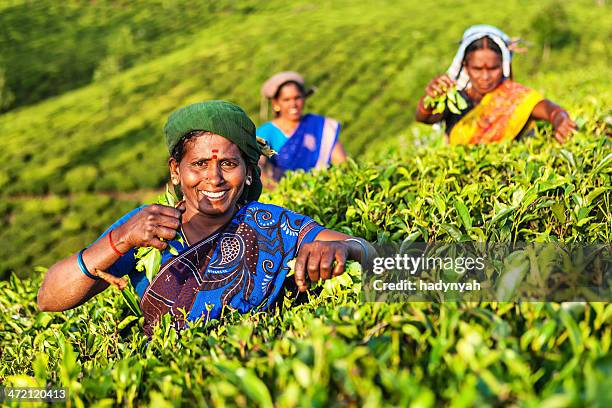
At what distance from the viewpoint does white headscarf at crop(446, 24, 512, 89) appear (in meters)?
4.70

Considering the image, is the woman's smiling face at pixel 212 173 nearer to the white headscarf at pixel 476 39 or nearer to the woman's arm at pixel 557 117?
the woman's arm at pixel 557 117

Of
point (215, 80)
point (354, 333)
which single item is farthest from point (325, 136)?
point (215, 80)

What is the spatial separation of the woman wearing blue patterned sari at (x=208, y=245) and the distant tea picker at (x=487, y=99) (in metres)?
2.34

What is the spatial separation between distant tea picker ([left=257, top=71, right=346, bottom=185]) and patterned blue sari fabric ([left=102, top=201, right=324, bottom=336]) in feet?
11.4

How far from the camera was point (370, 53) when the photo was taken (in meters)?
30.6

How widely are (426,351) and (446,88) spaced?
332 centimetres

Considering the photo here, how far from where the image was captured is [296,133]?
6.21 m

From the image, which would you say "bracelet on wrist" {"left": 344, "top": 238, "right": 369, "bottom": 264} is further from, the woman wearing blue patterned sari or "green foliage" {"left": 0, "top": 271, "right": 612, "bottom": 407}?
"green foliage" {"left": 0, "top": 271, "right": 612, "bottom": 407}

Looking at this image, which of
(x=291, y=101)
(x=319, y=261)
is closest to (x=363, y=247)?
(x=319, y=261)

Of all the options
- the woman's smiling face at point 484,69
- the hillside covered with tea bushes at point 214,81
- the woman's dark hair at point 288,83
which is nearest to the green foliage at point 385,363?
the hillside covered with tea bushes at point 214,81

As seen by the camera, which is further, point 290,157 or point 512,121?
point 290,157

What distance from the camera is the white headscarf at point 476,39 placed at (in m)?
4.70

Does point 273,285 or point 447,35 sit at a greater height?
point 447,35

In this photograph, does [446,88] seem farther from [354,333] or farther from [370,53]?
[370,53]
